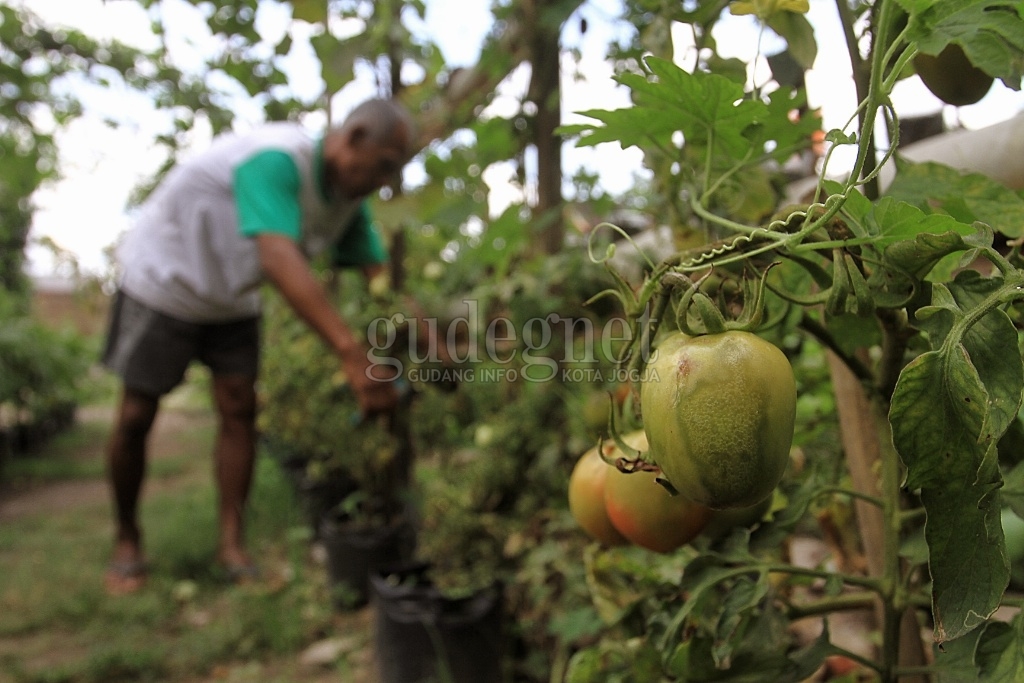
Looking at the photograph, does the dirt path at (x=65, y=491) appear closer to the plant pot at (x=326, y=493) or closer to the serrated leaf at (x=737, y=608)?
the plant pot at (x=326, y=493)

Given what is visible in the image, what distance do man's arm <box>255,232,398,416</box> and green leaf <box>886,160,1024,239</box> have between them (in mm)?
1610

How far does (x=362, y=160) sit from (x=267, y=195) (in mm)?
350

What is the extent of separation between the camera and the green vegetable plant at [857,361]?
42 centimetres

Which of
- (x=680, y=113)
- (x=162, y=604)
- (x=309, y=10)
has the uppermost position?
(x=309, y=10)

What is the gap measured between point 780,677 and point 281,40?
8.89ft

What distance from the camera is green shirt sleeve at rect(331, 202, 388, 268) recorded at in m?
2.97

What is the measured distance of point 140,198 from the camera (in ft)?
19.4

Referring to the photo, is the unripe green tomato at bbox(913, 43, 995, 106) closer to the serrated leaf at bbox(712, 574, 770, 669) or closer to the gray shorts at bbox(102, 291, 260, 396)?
the serrated leaf at bbox(712, 574, 770, 669)

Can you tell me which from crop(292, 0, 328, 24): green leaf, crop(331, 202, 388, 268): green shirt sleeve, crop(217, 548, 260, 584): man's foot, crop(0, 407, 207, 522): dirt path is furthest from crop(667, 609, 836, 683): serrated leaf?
crop(0, 407, 207, 522): dirt path

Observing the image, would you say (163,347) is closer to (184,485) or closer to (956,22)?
(184,485)

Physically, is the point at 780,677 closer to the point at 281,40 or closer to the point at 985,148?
the point at 985,148

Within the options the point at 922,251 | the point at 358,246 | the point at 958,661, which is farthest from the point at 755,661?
the point at 358,246

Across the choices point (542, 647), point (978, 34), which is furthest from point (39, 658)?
point (978, 34)

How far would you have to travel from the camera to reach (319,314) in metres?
2.05
